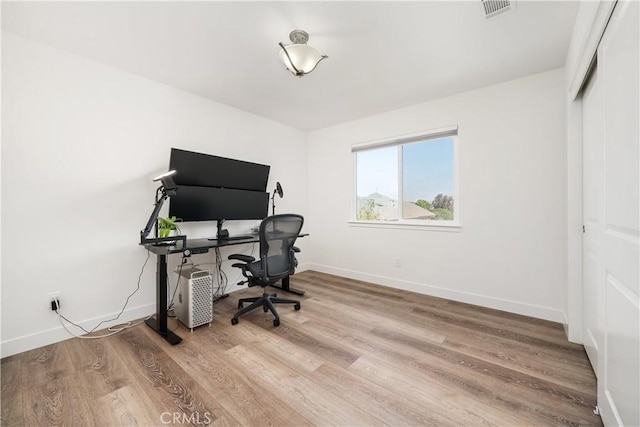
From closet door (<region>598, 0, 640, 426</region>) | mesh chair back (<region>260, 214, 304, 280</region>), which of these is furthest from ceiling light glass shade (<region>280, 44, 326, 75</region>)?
closet door (<region>598, 0, 640, 426</region>)

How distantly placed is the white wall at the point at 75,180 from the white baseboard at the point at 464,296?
253 centimetres

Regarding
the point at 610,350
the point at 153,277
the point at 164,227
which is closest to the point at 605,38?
the point at 610,350

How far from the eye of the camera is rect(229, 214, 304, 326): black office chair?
2445mm

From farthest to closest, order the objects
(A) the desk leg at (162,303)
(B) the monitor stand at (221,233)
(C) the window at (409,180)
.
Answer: (C) the window at (409,180), (B) the monitor stand at (221,233), (A) the desk leg at (162,303)

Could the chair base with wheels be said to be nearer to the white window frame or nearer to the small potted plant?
the small potted plant

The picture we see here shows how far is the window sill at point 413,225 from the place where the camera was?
306 centimetres

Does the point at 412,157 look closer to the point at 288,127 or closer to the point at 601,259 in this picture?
the point at 288,127

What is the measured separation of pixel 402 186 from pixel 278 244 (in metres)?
2.01

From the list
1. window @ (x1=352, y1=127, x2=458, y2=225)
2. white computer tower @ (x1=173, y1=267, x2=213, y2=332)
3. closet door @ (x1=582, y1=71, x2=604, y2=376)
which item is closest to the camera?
closet door @ (x1=582, y1=71, x2=604, y2=376)

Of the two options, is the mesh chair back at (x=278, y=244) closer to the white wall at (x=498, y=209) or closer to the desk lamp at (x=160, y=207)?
the desk lamp at (x=160, y=207)

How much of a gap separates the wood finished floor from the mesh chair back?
0.52 meters

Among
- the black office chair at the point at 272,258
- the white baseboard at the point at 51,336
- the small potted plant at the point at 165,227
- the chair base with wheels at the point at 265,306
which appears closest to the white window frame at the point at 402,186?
the black office chair at the point at 272,258

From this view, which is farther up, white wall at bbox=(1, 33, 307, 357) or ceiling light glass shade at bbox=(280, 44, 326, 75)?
ceiling light glass shade at bbox=(280, 44, 326, 75)

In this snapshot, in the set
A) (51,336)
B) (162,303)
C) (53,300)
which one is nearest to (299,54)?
(162,303)
